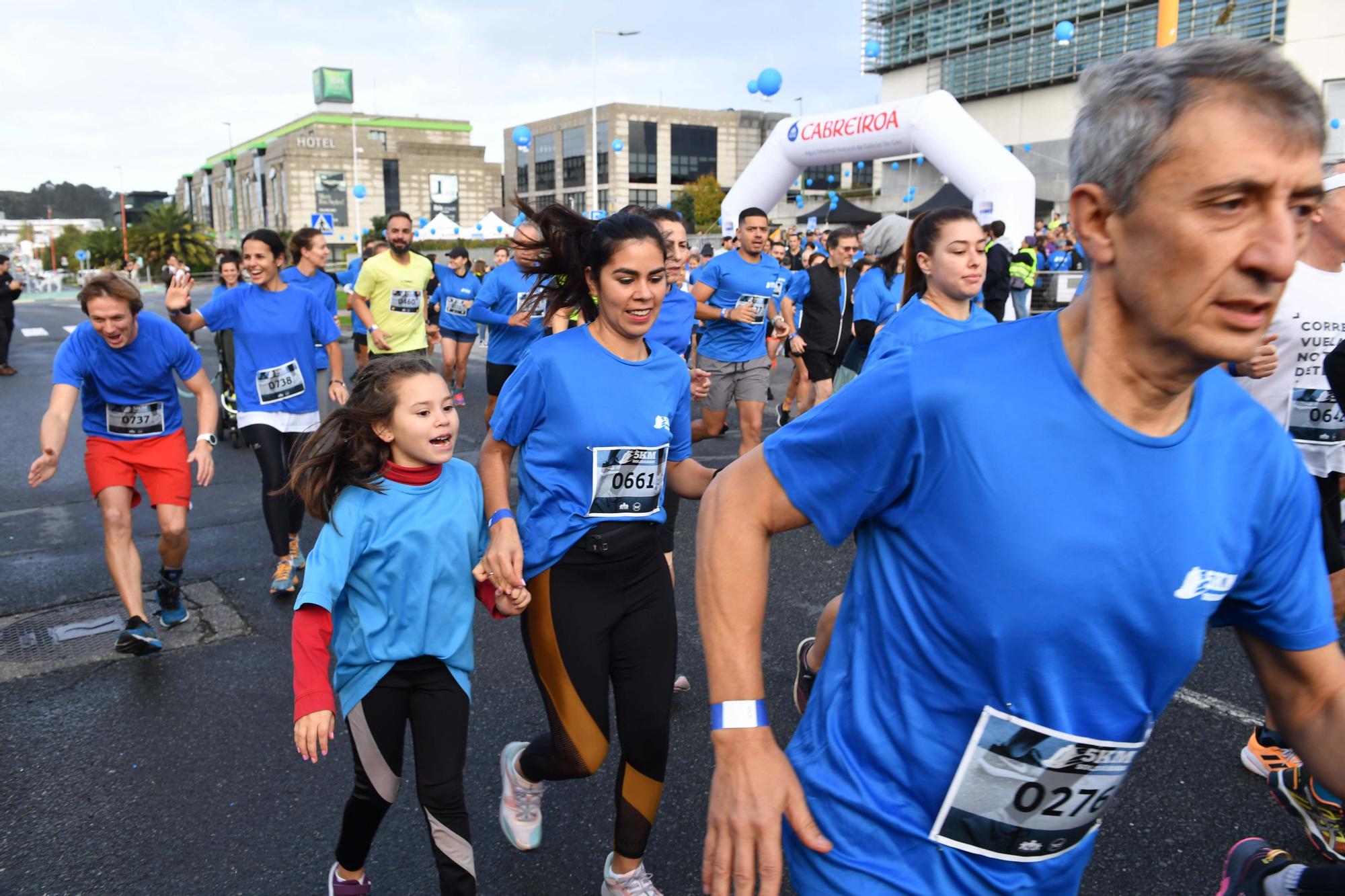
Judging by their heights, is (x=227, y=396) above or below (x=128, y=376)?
below

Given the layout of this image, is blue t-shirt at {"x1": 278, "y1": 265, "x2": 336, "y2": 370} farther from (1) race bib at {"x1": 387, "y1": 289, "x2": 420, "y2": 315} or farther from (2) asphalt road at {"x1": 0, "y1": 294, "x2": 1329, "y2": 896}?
(2) asphalt road at {"x1": 0, "y1": 294, "x2": 1329, "y2": 896}

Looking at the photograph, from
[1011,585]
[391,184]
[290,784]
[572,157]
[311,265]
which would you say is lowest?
[290,784]

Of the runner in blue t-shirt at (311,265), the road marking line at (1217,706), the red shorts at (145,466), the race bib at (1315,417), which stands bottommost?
the road marking line at (1217,706)

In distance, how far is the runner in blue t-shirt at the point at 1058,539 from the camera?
1122 mm

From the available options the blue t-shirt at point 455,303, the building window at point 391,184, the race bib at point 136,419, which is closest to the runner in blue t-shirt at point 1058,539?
the race bib at point 136,419

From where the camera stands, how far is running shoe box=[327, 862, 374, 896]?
2.78 metres

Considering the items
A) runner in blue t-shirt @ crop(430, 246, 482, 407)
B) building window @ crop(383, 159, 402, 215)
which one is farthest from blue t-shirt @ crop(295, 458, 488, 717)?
building window @ crop(383, 159, 402, 215)

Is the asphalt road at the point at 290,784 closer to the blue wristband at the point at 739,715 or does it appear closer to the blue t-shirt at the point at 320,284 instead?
the blue wristband at the point at 739,715

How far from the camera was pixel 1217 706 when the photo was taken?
13.3 ft

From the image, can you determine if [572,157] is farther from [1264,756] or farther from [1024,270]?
[1264,756]

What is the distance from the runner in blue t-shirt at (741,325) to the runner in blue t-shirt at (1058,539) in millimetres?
5888

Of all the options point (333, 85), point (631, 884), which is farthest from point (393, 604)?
point (333, 85)

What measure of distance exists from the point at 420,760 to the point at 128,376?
328 centimetres

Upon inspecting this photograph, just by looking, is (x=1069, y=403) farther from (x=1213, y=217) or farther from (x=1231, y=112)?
(x=1231, y=112)
